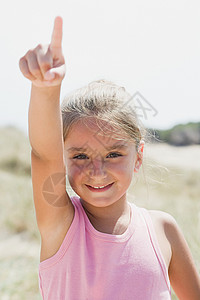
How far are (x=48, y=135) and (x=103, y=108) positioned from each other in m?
0.36

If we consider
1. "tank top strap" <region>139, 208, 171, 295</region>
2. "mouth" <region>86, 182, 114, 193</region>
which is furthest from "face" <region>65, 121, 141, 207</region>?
"tank top strap" <region>139, 208, 171, 295</region>

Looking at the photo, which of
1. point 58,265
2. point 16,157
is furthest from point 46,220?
point 16,157

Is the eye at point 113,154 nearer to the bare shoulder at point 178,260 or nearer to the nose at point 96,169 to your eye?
the nose at point 96,169

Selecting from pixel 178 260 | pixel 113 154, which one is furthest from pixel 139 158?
pixel 178 260

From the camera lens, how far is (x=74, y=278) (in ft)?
5.05

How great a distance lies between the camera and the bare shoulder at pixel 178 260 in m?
1.81

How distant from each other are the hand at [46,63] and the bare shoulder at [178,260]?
85cm

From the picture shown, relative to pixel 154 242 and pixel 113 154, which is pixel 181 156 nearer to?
pixel 154 242

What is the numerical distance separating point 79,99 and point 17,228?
3.24 m

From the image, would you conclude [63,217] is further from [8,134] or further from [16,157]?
[8,134]

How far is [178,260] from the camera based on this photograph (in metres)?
1.82

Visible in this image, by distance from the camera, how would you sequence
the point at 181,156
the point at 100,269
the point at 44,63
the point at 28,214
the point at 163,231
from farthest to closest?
1. the point at 181,156
2. the point at 28,214
3. the point at 163,231
4. the point at 100,269
5. the point at 44,63

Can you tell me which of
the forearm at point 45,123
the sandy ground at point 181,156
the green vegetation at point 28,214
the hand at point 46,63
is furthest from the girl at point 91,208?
the sandy ground at point 181,156

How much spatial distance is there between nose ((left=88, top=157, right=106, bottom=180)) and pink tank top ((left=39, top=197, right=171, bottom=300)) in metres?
0.18
